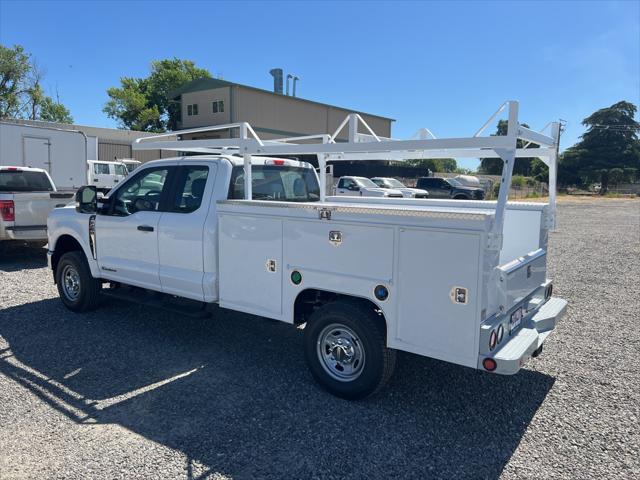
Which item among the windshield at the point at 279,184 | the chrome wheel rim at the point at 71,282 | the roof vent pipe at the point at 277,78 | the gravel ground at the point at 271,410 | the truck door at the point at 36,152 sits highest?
the roof vent pipe at the point at 277,78

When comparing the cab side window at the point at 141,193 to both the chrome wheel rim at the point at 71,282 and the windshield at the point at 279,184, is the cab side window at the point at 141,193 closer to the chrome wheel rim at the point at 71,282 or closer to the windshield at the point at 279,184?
the windshield at the point at 279,184

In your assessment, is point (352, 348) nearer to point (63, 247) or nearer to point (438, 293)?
point (438, 293)

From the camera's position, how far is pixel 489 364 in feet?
11.0

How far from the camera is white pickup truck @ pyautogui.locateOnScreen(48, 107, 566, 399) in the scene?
3.44 m

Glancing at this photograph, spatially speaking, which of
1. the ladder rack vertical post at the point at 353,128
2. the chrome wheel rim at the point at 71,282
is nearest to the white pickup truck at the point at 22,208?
the chrome wheel rim at the point at 71,282

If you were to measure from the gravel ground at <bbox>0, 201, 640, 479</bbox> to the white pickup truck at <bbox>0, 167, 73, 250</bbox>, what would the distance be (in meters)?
4.22

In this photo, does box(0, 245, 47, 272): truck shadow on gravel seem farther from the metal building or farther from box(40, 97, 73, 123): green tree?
box(40, 97, 73, 123): green tree

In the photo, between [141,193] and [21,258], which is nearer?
[141,193]

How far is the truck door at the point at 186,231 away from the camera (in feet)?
16.1

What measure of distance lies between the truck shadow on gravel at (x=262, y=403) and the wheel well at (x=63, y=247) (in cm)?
110

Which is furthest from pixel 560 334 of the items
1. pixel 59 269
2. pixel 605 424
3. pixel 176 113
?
pixel 176 113

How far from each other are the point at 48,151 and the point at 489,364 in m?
14.3

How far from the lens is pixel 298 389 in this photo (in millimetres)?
4328

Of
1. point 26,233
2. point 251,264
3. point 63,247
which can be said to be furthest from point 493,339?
point 26,233
